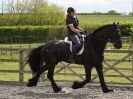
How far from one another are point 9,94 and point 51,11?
67.2m

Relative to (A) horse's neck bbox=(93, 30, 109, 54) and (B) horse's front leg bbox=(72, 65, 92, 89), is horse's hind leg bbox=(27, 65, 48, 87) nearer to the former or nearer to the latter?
(B) horse's front leg bbox=(72, 65, 92, 89)

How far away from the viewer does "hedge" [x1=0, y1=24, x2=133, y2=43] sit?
5834 centimetres

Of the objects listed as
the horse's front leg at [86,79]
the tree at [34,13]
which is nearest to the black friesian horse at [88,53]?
the horse's front leg at [86,79]

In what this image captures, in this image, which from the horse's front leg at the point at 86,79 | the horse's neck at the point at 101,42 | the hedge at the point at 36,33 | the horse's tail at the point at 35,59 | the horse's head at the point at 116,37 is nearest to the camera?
the horse's head at the point at 116,37

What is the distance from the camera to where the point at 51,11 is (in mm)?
79375

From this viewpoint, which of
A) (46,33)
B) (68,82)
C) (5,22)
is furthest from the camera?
(5,22)

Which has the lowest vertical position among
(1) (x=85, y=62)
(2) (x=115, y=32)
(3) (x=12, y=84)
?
(3) (x=12, y=84)

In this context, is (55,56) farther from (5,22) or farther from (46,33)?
(5,22)

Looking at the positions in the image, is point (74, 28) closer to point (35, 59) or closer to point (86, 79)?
point (86, 79)

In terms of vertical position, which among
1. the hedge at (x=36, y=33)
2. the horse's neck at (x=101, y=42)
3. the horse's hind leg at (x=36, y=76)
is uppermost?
the horse's neck at (x=101, y=42)

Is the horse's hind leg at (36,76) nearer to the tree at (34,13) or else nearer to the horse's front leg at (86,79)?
the horse's front leg at (86,79)

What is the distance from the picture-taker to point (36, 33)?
6272 centimetres

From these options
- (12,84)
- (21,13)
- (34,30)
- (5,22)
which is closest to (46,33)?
(34,30)

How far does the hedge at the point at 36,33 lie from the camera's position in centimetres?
5834
